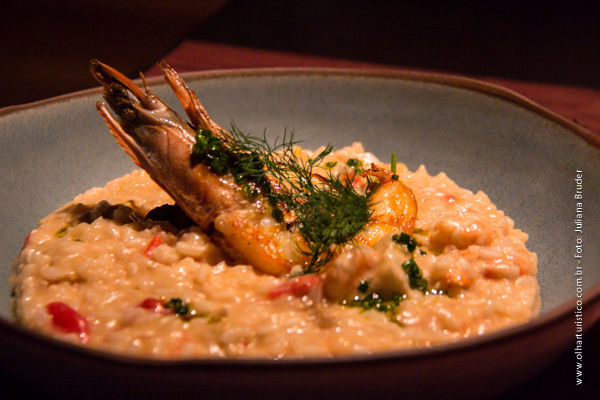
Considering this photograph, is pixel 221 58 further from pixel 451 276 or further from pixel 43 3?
pixel 451 276

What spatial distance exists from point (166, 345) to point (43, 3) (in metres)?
3.90

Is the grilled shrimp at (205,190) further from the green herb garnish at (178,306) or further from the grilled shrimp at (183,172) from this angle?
the green herb garnish at (178,306)

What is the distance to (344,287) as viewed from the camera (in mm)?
2145

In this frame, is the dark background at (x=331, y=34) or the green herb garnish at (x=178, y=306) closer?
the green herb garnish at (x=178, y=306)

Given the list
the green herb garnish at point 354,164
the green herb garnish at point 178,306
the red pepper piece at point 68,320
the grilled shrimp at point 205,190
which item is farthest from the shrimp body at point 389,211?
the red pepper piece at point 68,320

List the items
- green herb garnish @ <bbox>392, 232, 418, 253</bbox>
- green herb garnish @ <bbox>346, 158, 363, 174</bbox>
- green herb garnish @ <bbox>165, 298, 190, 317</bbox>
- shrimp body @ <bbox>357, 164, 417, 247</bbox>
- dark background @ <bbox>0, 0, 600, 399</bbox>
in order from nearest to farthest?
1. green herb garnish @ <bbox>165, 298, 190, 317</bbox>
2. green herb garnish @ <bbox>392, 232, 418, 253</bbox>
3. shrimp body @ <bbox>357, 164, 417, 247</bbox>
4. green herb garnish @ <bbox>346, 158, 363, 174</bbox>
5. dark background @ <bbox>0, 0, 600, 399</bbox>

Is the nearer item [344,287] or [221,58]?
[344,287]

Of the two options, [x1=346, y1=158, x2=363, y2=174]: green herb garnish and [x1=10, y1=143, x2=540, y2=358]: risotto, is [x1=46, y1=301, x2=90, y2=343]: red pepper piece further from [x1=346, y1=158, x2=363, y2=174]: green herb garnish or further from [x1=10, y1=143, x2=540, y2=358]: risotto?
[x1=346, y1=158, x2=363, y2=174]: green herb garnish

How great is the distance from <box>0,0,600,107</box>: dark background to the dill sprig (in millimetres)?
2939

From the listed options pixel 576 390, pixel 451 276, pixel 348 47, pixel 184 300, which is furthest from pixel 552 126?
pixel 348 47

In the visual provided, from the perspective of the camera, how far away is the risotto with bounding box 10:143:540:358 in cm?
192

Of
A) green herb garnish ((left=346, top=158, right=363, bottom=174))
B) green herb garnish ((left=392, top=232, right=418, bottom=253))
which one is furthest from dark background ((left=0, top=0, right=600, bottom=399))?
green herb garnish ((left=392, top=232, right=418, bottom=253))

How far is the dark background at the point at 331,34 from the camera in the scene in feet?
15.7

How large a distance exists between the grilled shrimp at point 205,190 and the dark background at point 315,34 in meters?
2.44
